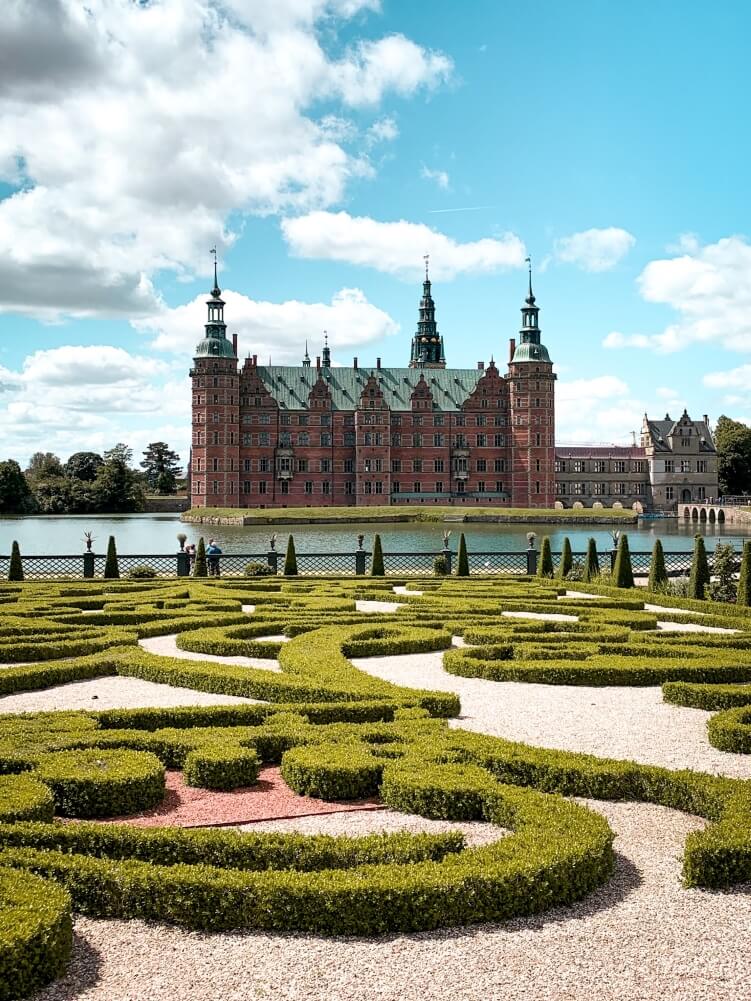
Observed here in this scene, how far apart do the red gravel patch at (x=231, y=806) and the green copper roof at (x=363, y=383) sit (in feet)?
260

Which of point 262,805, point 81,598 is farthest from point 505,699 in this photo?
point 81,598

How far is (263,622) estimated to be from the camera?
13.2 metres

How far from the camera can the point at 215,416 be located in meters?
81.2

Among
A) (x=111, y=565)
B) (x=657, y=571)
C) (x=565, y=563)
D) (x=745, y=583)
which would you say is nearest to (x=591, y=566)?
(x=565, y=563)

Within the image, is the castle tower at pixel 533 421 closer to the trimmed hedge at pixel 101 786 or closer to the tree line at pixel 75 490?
the tree line at pixel 75 490

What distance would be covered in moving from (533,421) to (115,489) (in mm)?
37535

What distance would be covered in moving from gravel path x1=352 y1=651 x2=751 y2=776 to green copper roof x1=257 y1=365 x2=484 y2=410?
75071mm

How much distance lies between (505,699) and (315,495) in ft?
247

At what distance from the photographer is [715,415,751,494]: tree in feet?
305

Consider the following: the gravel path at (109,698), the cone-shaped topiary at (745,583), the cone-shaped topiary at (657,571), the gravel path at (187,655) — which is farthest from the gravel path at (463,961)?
the cone-shaped topiary at (657,571)

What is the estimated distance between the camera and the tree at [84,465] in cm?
9525

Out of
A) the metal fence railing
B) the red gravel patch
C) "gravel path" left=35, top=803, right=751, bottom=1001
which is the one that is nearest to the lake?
the metal fence railing

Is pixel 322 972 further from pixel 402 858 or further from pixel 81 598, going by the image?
pixel 81 598

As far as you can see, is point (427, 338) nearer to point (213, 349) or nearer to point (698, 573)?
point (213, 349)
